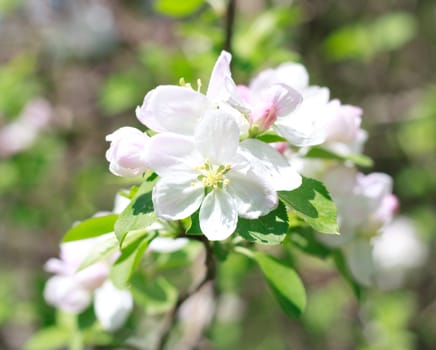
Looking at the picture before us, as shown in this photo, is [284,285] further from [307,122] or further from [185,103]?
[185,103]

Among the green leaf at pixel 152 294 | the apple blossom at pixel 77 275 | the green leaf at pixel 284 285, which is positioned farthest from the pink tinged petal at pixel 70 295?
the green leaf at pixel 284 285

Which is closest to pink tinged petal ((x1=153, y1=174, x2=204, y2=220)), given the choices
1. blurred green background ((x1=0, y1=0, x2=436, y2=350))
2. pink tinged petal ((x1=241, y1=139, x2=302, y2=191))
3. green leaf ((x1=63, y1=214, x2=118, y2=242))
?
pink tinged petal ((x1=241, y1=139, x2=302, y2=191))

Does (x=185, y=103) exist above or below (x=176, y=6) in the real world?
below

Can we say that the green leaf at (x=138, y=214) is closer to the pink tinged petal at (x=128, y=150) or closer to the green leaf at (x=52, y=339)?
the pink tinged petal at (x=128, y=150)

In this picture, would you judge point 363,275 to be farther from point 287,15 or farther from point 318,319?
point 318,319

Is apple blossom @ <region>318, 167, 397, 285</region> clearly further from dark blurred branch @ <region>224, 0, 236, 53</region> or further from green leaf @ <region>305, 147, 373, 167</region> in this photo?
dark blurred branch @ <region>224, 0, 236, 53</region>

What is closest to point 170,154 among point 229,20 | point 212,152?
point 212,152

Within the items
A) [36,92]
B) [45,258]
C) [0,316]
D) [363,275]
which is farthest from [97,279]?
[45,258]
